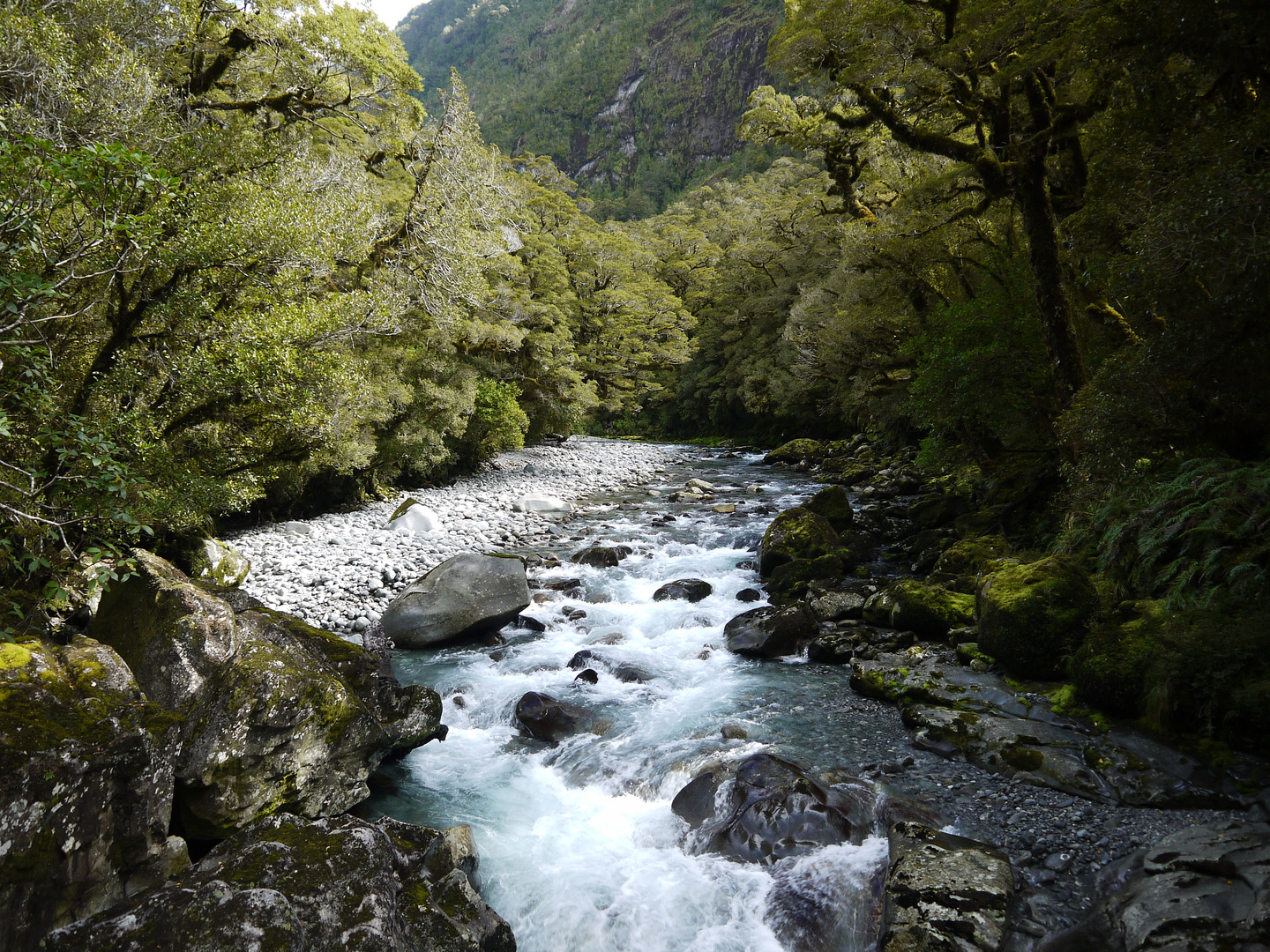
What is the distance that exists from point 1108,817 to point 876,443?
2121 centimetres

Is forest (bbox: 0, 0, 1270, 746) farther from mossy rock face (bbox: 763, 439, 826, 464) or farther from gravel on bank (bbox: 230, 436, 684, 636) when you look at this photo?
mossy rock face (bbox: 763, 439, 826, 464)

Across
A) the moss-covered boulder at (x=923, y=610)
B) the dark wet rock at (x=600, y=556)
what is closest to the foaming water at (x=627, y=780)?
the dark wet rock at (x=600, y=556)

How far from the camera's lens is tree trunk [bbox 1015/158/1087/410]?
9.24 metres

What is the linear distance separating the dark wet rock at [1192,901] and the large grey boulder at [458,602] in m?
8.11

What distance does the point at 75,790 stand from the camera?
381 cm

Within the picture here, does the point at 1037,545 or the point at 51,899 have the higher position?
the point at 1037,545

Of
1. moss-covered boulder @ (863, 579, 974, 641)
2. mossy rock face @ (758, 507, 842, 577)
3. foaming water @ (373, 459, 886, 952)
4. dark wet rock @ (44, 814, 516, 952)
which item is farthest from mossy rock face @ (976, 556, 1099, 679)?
dark wet rock @ (44, 814, 516, 952)

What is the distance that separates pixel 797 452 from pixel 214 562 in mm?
23292

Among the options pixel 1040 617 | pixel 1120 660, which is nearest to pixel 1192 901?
pixel 1120 660

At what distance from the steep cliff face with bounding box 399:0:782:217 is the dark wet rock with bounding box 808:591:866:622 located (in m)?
79.3

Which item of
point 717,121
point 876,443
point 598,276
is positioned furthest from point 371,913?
point 717,121

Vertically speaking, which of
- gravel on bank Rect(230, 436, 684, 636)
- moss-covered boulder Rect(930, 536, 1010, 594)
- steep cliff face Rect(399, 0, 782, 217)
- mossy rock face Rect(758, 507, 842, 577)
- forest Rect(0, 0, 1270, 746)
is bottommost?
gravel on bank Rect(230, 436, 684, 636)

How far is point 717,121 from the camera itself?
9844 centimetres

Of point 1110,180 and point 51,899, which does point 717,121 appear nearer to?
point 1110,180
